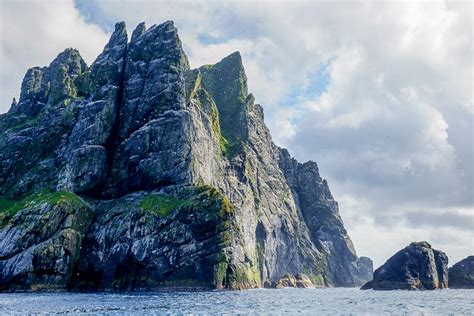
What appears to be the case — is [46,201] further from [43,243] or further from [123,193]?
[123,193]

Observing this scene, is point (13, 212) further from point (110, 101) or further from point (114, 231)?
point (110, 101)

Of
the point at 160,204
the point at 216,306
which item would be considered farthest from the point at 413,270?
the point at 216,306

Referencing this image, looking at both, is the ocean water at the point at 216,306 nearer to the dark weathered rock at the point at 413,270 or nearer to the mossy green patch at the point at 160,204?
the mossy green patch at the point at 160,204

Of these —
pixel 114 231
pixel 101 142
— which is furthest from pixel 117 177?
pixel 114 231

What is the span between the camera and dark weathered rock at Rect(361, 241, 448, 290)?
167m

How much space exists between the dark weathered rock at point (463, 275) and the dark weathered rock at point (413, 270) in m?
12.9

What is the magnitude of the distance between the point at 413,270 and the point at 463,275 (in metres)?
32.5

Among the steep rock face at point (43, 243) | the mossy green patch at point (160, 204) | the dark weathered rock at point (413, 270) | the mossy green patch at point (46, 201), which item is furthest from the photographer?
the dark weathered rock at point (413, 270)

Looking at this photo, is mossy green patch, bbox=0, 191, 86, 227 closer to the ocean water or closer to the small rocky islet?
the small rocky islet

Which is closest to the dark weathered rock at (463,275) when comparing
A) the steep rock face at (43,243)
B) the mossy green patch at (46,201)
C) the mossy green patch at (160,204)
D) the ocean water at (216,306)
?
the ocean water at (216,306)

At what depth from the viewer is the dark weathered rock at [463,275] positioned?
18512 cm

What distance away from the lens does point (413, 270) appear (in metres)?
170

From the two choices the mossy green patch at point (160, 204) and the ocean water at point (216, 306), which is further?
the mossy green patch at point (160, 204)

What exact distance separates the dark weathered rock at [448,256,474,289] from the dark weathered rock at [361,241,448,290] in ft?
42.2
